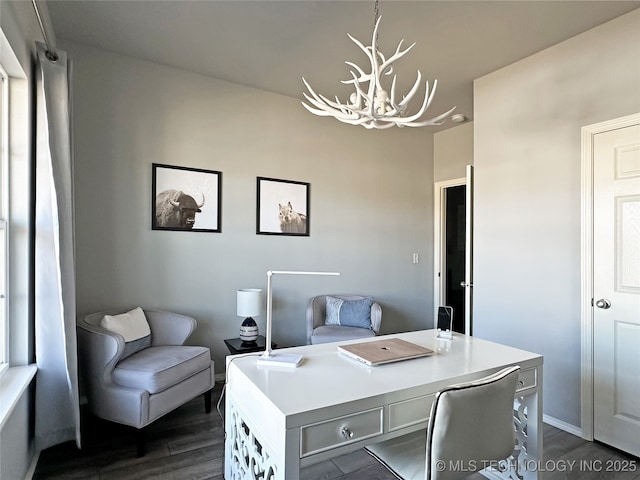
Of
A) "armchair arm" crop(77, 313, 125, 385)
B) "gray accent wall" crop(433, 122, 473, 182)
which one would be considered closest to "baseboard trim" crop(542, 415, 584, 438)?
"gray accent wall" crop(433, 122, 473, 182)

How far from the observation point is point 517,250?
116 inches

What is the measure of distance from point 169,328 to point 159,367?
60 centimetres

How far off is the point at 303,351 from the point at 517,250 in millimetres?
2086

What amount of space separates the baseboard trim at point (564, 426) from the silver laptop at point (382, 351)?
5.34ft

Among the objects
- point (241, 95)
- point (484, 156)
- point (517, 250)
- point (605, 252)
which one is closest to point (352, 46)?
point (241, 95)

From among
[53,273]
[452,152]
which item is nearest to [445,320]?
[53,273]

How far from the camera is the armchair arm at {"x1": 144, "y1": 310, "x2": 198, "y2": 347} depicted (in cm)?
281

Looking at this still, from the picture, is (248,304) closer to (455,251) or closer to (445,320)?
(445,320)

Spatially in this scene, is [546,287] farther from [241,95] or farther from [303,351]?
[241,95]

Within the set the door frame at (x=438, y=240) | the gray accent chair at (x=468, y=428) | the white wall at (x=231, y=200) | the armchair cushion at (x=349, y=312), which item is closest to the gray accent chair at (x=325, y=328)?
the armchair cushion at (x=349, y=312)

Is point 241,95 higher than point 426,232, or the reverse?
point 241,95

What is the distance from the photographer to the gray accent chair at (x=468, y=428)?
1183 millimetres

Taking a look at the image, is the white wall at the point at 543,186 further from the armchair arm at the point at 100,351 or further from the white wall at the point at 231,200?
the armchair arm at the point at 100,351

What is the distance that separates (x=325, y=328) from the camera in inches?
138
